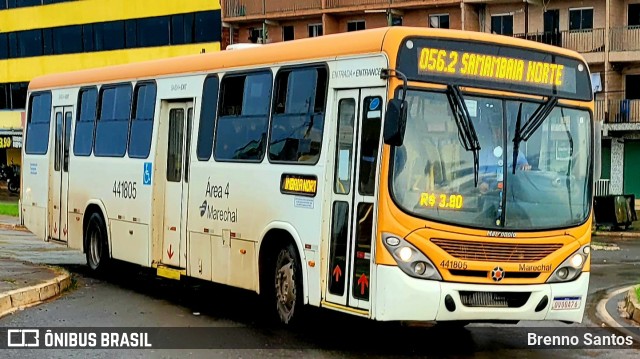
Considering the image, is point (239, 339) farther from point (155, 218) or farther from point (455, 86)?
point (155, 218)

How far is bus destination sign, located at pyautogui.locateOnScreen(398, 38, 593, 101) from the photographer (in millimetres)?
9906

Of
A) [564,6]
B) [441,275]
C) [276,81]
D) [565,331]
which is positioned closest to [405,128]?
[441,275]

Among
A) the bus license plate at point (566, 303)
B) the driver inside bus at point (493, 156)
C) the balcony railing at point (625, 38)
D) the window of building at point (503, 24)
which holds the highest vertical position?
the window of building at point (503, 24)

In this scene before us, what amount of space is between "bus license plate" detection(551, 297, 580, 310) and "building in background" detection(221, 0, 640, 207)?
113 feet

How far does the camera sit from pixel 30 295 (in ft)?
43.3

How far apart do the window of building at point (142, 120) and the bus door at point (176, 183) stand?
479 mm

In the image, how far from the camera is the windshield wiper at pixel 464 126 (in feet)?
32.4

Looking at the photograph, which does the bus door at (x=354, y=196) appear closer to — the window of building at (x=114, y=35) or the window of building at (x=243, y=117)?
the window of building at (x=243, y=117)

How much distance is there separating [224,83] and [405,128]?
165 inches

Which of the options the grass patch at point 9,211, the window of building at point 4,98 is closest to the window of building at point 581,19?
the grass patch at point 9,211

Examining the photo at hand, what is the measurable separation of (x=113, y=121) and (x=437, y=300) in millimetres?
8329

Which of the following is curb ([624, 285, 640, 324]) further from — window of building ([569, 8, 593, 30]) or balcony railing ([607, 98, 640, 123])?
window of building ([569, 8, 593, 30])

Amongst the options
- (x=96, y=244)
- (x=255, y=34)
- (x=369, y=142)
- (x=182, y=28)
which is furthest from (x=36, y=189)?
(x=182, y=28)

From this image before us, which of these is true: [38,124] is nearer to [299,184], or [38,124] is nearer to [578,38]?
[299,184]
